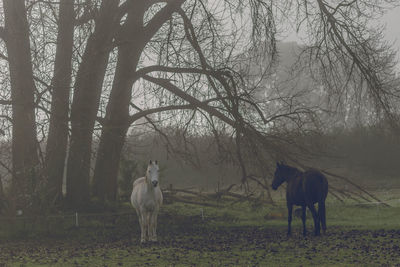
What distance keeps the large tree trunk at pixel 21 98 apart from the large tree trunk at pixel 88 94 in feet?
4.07

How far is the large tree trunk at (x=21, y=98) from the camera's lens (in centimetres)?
1470

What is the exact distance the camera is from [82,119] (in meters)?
16.3

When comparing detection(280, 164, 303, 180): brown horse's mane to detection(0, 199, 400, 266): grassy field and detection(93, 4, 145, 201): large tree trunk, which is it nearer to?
detection(0, 199, 400, 266): grassy field

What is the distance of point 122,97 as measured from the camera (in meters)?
18.5

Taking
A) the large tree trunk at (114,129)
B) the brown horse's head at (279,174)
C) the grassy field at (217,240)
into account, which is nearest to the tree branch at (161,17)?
the large tree trunk at (114,129)

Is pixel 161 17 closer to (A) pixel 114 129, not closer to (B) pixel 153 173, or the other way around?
(A) pixel 114 129

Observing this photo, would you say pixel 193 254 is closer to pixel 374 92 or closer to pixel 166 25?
pixel 374 92

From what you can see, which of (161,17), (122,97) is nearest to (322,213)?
(122,97)

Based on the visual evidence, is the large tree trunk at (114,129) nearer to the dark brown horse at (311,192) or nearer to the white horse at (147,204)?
the white horse at (147,204)

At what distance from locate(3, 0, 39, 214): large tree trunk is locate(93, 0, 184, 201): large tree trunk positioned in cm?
259

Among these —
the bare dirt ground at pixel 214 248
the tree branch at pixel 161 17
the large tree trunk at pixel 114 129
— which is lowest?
the bare dirt ground at pixel 214 248

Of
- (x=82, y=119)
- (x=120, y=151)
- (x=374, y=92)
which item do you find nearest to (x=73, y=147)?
(x=82, y=119)

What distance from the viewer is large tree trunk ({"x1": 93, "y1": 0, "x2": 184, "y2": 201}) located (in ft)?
59.8

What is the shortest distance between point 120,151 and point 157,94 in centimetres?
235
